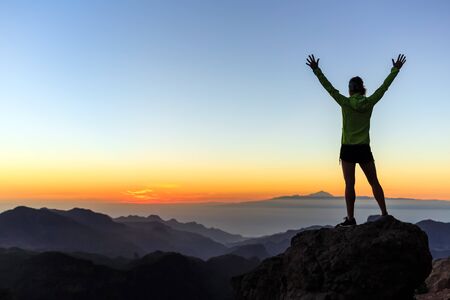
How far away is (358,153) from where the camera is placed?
10797 millimetres

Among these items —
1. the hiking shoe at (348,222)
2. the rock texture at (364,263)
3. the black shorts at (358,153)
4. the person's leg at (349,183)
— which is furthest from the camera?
the hiking shoe at (348,222)

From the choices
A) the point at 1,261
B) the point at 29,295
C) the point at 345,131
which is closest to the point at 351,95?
the point at 345,131

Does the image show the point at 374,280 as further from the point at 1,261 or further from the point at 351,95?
the point at 1,261

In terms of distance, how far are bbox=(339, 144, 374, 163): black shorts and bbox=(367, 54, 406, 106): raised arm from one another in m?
1.06

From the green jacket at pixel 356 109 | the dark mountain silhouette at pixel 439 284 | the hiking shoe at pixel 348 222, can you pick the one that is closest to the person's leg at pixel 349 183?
the hiking shoe at pixel 348 222

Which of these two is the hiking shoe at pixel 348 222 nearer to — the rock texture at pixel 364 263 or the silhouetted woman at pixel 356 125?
the rock texture at pixel 364 263

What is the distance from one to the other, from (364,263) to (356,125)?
3241mm

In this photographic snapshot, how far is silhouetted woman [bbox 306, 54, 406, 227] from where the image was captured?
10641 millimetres

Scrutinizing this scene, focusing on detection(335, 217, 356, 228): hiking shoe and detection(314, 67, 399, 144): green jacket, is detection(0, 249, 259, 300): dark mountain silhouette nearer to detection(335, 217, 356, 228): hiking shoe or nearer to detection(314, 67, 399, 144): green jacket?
detection(335, 217, 356, 228): hiking shoe

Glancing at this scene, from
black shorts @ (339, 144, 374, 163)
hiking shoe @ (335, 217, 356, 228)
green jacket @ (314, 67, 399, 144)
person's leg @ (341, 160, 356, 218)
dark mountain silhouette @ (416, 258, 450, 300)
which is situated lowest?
dark mountain silhouette @ (416, 258, 450, 300)

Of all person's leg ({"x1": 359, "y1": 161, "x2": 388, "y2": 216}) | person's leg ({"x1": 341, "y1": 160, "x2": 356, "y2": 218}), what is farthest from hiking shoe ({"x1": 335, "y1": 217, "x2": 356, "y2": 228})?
person's leg ({"x1": 359, "y1": 161, "x2": 388, "y2": 216})

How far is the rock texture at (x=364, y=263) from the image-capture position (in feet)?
34.7

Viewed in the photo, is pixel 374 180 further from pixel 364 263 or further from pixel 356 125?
pixel 364 263

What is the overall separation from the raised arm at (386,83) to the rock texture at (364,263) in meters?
2.97
